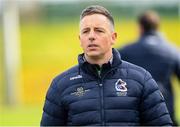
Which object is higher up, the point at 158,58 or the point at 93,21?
the point at 158,58

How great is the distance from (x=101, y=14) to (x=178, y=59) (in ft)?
14.5

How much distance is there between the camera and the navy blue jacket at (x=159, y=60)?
10.2 meters

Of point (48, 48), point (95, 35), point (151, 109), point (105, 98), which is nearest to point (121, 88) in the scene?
point (105, 98)

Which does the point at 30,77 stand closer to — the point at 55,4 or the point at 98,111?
the point at 55,4

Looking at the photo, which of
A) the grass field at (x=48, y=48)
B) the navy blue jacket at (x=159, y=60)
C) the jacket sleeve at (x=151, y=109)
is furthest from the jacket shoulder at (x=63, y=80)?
the grass field at (x=48, y=48)

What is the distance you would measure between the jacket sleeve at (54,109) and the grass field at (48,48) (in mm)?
18646

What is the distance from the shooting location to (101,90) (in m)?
5.95

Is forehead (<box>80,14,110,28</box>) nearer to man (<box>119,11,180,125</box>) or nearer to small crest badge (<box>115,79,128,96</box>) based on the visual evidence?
small crest badge (<box>115,79,128,96</box>)

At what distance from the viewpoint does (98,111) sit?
5.93 metres

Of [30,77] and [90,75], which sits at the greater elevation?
[30,77]

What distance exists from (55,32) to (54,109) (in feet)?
113

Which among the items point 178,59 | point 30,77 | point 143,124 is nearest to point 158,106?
point 143,124

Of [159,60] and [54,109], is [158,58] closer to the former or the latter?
[159,60]

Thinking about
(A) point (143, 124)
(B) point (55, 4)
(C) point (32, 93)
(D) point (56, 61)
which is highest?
(B) point (55, 4)
